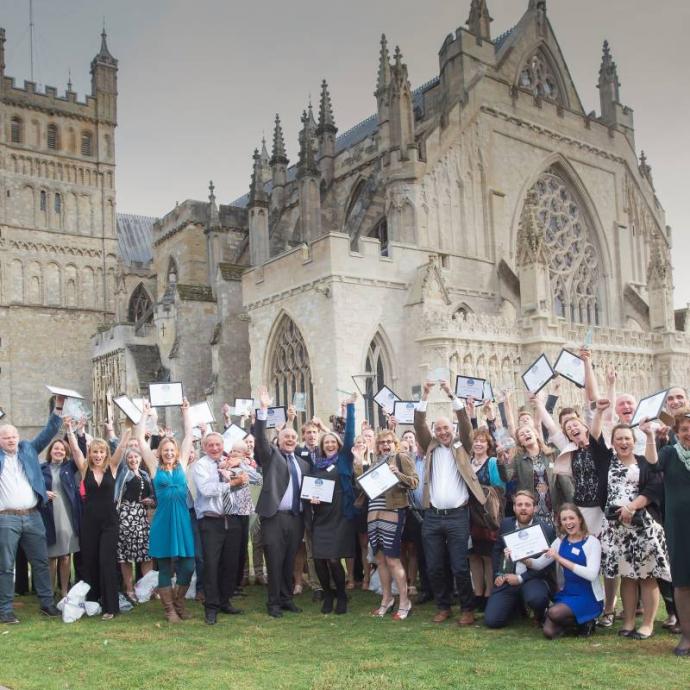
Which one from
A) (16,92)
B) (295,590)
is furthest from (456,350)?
(16,92)

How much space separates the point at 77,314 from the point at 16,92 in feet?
37.0

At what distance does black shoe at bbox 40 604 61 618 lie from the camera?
26.4ft

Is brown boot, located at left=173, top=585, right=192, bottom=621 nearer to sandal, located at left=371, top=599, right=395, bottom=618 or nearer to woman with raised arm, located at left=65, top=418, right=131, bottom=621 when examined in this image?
woman with raised arm, located at left=65, top=418, right=131, bottom=621

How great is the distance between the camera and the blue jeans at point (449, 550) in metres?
7.29

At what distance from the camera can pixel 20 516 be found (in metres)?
7.90

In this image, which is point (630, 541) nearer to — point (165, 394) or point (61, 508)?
point (165, 394)

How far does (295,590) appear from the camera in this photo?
9094 millimetres

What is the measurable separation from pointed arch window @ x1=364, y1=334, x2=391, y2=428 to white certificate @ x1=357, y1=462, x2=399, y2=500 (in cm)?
1228

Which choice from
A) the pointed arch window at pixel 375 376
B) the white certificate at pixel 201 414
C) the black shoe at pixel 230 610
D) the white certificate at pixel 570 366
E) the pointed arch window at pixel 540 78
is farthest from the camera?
the pointed arch window at pixel 540 78

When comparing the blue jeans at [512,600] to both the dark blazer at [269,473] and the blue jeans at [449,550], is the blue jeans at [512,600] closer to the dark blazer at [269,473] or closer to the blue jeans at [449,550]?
the blue jeans at [449,550]

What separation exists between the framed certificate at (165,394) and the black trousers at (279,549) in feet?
7.16

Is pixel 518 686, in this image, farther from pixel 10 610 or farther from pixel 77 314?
pixel 77 314

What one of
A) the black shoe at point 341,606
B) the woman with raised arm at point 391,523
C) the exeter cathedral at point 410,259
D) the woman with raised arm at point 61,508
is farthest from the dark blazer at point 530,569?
the exeter cathedral at point 410,259

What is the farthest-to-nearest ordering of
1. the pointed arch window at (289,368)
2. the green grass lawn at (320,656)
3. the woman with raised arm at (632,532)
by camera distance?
1. the pointed arch window at (289,368)
2. the woman with raised arm at (632,532)
3. the green grass lawn at (320,656)
